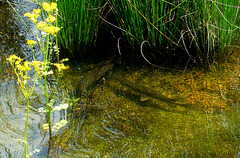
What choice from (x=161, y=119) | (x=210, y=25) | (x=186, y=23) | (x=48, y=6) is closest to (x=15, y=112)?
(x=48, y=6)

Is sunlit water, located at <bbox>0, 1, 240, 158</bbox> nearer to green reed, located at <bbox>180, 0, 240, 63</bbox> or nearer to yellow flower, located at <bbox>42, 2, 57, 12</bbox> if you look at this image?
green reed, located at <bbox>180, 0, 240, 63</bbox>

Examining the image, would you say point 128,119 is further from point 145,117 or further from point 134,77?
point 134,77

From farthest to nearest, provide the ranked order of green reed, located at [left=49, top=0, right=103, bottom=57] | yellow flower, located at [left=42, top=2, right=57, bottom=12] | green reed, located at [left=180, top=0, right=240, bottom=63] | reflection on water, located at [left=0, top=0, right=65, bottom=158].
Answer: green reed, located at [left=49, top=0, right=103, bottom=57] → green reed, located at [left=180, top=0, right=240, bottom=63] → reflection on water, located at [left=0, top=0, right=65, bottom=158] → yellow flower, located at [left=42, top=2, right=57, bottom=12]

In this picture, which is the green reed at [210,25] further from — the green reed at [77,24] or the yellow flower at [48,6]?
the yellow flower at [48,6]

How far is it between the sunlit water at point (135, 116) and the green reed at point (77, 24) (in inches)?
10.9

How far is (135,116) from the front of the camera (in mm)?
2170

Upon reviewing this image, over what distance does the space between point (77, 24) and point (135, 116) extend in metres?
1.21

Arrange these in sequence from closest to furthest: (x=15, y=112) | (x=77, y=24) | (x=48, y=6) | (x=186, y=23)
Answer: (x=48, y=6) → (x=15, y=112) → (x=186, y=23) → (x=77, y=24)

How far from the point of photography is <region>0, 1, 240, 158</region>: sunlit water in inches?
72.0

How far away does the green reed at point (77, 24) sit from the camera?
2.70 metres

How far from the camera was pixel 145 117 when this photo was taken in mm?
2164

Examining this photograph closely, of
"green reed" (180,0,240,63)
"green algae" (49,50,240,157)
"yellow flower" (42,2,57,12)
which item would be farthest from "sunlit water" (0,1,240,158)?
"yellow flower" (42,2,57,12)

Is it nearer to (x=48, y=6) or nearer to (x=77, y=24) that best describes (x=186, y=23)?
(x=77, y=24)

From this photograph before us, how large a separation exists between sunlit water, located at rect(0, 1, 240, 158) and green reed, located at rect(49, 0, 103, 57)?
278 millimetres
